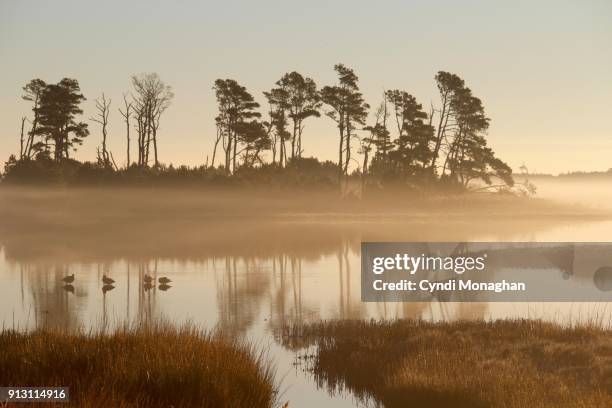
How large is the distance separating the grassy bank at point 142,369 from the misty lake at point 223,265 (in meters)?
2.43

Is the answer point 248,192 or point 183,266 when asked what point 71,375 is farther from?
point 248,192

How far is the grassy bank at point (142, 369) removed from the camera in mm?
10117

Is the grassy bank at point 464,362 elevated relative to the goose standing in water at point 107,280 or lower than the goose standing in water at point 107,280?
elevated

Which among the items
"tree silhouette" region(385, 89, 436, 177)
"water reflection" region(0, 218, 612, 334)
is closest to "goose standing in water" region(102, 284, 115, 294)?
"water reflection" region(0, 218, 612, 334)

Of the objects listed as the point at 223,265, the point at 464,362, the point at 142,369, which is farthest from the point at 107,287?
the point at 142,369

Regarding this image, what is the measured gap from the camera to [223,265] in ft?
132

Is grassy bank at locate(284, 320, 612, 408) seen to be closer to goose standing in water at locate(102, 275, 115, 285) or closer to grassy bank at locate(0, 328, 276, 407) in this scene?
grassy bank at locate(0, 328, 276, 407)

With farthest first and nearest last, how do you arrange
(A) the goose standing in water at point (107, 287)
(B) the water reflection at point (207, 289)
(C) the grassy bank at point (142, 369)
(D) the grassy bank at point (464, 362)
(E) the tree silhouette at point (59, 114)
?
1. (E) the tree silhouette at point (59, 114)
2. (A) the goose standing in water at point (107, 287)
3. (B) the water reflection at point (207, 289)
4. (D) the grassy bank at point (464, 362)
5. (C) the grassy bank at point (142, 369)

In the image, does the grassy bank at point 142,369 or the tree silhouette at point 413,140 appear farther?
the tree silhouette at point 413,140

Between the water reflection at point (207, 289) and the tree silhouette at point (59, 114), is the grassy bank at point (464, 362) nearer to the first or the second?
the water reflection at point (207, 289)

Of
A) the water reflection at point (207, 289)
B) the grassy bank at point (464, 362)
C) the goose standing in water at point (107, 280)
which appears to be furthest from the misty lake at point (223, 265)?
the grassy bank at point (464, 362)

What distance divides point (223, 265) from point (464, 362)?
87.7 feet

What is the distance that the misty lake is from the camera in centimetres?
2247

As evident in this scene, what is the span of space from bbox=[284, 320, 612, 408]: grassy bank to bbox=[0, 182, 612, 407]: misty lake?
0.91m
